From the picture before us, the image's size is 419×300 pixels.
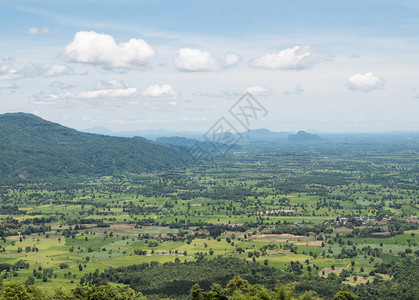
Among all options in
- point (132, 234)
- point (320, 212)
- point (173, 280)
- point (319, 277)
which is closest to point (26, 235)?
point (132, 234)

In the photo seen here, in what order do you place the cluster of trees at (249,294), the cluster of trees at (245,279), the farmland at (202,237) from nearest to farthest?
the cluster of trees at (249,294), the cluster of trees at (245,279), the farmland at (202,237)

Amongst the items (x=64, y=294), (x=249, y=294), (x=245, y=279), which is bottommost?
(x=245, y=279)

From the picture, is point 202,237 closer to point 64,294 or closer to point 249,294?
point 249,294

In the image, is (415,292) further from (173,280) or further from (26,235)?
(26,235)

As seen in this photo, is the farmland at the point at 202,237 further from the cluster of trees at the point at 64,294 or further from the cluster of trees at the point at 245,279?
the cluster of trees at the point at 64,294

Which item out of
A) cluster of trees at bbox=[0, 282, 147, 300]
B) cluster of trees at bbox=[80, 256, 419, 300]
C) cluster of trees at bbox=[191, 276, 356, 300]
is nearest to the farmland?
cluster of trees at bbox=[80, 256, 419, 300]

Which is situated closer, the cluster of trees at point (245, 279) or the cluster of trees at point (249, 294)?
the cluster of trees at point (249, 294)

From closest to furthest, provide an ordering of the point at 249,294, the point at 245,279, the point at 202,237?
the point at 249,294 < the point at 245,279 < the point at 202,237

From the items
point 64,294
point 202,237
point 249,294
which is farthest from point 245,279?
point 202,237

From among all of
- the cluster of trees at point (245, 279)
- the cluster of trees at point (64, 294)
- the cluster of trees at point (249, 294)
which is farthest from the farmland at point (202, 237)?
the cluster of trees at point (249, 294)

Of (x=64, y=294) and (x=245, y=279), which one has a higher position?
(x=64, y=294)

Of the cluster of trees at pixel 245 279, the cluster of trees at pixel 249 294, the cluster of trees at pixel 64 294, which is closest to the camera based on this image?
the cluster of trees at pixel 64 294

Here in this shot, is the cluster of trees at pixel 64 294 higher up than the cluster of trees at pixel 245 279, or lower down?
higher up
